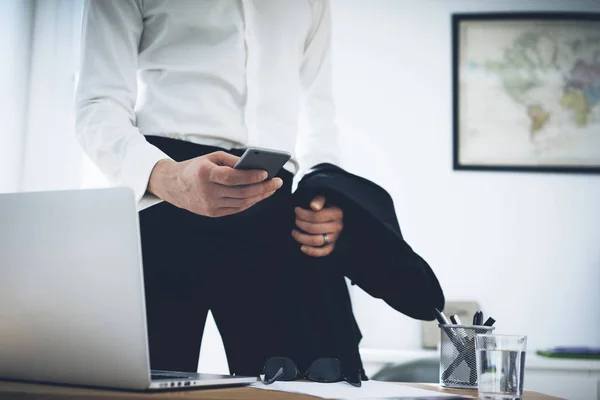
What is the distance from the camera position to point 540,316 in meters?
2.67

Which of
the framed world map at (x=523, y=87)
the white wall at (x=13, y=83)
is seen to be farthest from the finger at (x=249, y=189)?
the framed world map at (x=523, y=87)

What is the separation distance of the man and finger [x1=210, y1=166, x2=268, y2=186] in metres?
0.14

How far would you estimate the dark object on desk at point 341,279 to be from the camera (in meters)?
0.94

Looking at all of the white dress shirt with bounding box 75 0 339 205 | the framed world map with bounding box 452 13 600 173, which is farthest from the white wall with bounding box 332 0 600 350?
the white dress shirt with bounding box 75 0 339 205

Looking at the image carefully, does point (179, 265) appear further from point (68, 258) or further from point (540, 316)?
point (540, 316)

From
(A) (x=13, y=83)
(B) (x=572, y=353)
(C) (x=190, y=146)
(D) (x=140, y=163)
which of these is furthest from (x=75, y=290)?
(B) (x=572, y=353)

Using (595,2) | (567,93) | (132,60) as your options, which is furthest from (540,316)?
(132,60)

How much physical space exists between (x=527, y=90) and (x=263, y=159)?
96.3 inches

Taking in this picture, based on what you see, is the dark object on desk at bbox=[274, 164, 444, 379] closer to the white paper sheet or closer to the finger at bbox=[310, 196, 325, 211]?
the finger at bbox=[310, 196, 325, 211]

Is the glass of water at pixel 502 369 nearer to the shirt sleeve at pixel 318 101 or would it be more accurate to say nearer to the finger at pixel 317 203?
the finger at pixel 317 203

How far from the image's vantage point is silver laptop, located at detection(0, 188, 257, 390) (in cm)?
56

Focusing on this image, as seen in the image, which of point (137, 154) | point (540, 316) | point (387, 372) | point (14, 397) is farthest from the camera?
point (540, 316)

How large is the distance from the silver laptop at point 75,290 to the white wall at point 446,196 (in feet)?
7.10

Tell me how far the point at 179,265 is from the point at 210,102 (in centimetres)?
29
